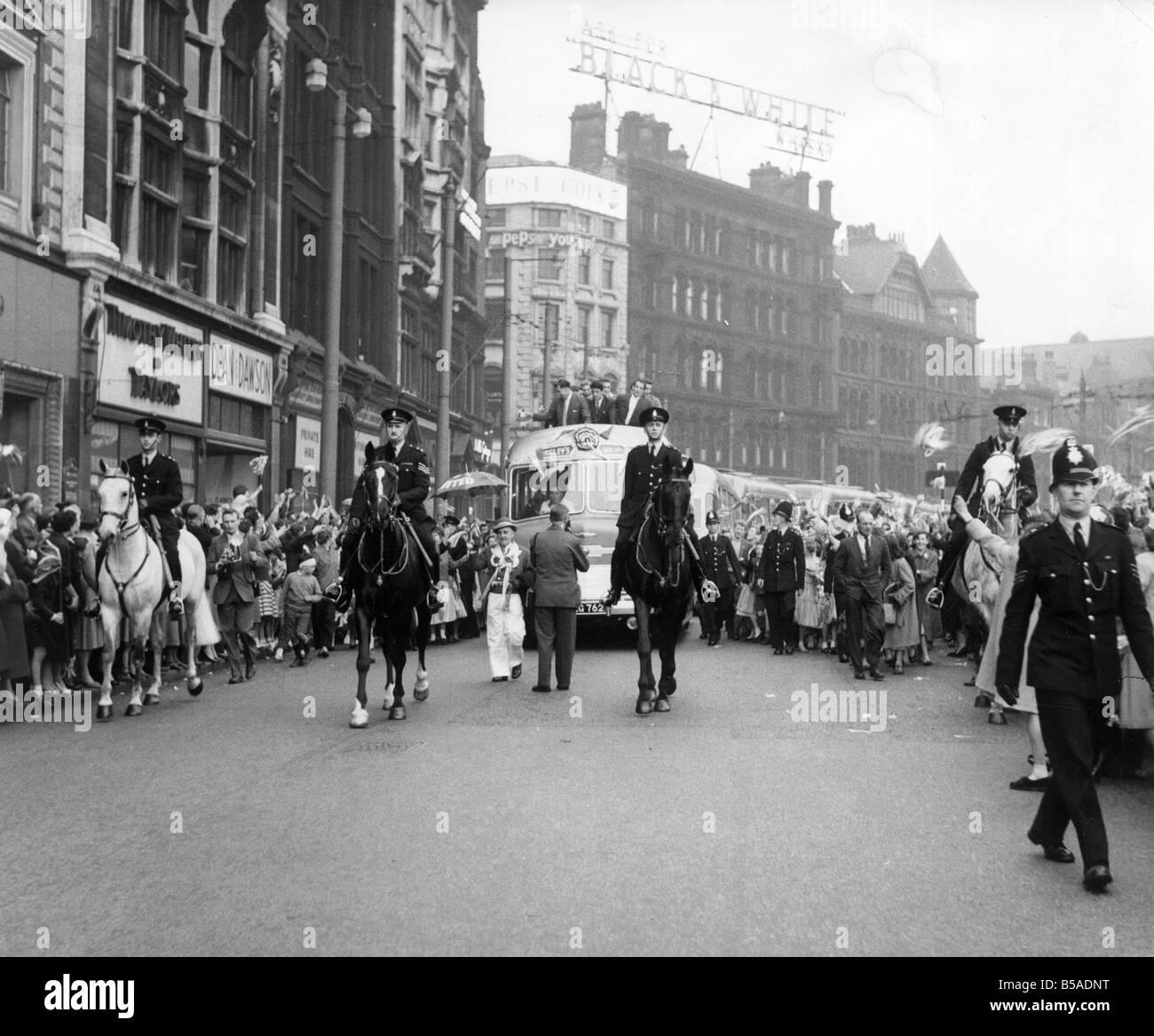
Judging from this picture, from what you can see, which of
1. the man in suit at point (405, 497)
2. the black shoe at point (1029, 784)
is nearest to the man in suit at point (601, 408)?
the man in suit at point (405, 497)

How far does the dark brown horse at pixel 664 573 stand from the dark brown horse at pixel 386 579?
78.8 inches

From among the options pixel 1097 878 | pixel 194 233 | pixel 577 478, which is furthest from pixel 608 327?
pixel 1097 878

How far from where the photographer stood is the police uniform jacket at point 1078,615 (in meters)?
6.80

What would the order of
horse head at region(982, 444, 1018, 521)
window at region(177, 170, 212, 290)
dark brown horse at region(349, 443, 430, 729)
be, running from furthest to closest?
window at region(177, 170, 212, 290) < dark brown horse at region(349, 443, 430, 729) < horse head at region(982, 444, 1018, 521)

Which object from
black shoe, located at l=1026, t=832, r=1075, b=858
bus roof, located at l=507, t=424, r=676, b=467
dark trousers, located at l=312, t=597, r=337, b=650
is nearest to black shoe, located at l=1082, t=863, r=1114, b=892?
black shoe, located at l=1026, t=832, r=1075, b=858

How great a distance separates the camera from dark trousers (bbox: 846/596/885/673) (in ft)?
54.7

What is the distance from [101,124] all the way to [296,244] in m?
11.0

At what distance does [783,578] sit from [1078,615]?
43.8 ft

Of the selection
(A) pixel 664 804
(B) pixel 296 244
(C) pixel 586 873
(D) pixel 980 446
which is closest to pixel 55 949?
(C) pixel 586 873

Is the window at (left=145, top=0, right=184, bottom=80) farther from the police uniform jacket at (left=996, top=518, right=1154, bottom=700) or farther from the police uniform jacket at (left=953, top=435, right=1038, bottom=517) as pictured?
the police uniform jacket at (left=996, top=518, right=1154, bottom=700)

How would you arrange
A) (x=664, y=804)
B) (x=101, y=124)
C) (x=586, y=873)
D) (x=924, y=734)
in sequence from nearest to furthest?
(x=586, y=873)
(x=664, y=804)
(x=924, y=734)
(x=101, y=124)

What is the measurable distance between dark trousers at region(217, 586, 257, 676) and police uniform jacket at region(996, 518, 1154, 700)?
10.7m

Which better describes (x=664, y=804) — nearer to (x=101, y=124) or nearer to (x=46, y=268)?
(x=46, y=268)

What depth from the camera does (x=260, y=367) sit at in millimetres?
29547
